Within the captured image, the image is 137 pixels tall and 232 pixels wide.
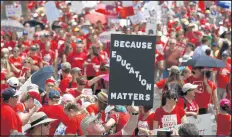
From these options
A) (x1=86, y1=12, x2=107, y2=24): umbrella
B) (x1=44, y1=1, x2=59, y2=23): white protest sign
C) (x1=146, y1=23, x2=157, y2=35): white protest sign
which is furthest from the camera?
(x1=86, y1=12, x2=107, y2=24): umbrella

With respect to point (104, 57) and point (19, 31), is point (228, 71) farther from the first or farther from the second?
point (19, 31)

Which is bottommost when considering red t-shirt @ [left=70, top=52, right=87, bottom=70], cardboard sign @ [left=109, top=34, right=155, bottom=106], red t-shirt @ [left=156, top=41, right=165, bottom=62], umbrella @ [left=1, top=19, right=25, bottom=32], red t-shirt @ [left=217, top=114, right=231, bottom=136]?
umbrella @ [left=1, top=19, right=25, bottom=32]

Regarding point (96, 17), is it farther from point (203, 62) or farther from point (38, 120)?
point (38, 120)

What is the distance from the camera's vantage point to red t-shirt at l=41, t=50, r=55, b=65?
1617 cm

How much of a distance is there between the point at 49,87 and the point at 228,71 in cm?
514

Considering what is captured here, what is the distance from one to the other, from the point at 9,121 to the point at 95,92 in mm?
3640

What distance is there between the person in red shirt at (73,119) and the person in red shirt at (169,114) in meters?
1.04

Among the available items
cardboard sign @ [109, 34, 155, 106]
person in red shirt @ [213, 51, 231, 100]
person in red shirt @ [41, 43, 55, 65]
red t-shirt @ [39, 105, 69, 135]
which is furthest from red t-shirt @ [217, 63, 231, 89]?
cardboard sign @ [109, 34, 155, 106]

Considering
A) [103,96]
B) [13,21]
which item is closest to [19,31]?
[13,21]

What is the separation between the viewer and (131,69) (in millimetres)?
7621

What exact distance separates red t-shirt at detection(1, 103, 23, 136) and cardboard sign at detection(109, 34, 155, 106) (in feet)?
5.07

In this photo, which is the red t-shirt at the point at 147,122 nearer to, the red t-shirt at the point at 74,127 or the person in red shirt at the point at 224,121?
the red t-shirt at the point at 74,127

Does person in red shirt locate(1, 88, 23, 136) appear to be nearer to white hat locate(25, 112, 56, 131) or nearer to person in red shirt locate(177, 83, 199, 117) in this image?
white hat locate(25, 112, 56, 131)

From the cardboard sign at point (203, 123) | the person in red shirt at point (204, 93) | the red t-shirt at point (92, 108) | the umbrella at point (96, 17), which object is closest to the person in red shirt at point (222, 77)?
the person in red shirt at point (204, 93)
